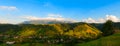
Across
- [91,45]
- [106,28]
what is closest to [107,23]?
[106,28]

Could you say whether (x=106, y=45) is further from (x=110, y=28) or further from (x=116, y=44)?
(x=110, y=28)

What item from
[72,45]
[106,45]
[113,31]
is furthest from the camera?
[113,31]

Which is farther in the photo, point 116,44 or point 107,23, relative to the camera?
point 107,23

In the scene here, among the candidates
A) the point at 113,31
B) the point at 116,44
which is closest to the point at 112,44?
the point at 116,44

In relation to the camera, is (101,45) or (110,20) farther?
(110,20)

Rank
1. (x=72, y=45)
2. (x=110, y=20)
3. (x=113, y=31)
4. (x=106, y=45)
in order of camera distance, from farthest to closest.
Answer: (x=110, y=20), (x=113, y=31), (x=72, y=45), (x=106, y=45)

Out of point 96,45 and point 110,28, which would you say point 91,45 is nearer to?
point 96,45

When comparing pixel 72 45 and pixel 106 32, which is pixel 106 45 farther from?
pixel 106 32

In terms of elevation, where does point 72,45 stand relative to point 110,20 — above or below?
below

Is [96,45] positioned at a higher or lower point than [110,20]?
lower
